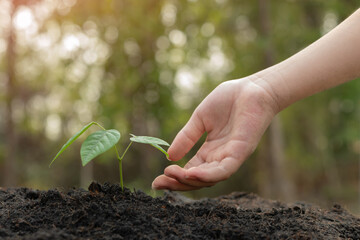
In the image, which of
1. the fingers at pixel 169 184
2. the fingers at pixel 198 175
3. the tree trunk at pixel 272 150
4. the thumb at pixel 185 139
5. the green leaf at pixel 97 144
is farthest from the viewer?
the tree trunk at pixel 272 150

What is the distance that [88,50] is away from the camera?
634cm

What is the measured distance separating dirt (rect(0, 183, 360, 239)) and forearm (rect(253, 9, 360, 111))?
0.54m

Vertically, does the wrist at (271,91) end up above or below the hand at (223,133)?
above

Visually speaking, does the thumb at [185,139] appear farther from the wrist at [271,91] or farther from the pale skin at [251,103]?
the wrist at [271,91]

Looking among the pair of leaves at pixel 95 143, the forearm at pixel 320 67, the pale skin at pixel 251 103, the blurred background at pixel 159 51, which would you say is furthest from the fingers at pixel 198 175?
the blurred background at pixel 159 51

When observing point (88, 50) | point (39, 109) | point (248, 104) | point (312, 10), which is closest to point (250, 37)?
point (312, 10)

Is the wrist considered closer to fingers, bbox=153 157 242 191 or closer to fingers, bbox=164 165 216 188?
fingers, bbox=153 157 242 191

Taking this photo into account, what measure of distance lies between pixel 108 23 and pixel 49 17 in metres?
1.01

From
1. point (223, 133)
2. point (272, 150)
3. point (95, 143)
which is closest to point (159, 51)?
point (272, 150)

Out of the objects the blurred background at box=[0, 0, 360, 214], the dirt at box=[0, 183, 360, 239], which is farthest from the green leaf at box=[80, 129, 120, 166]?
the blurred background at box=[0, 0, 360, 214]

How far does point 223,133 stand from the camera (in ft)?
5.34

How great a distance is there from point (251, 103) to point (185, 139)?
1.11 feet

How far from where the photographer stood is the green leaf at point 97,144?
108 cm

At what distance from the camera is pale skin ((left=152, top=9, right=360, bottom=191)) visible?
1.45m
